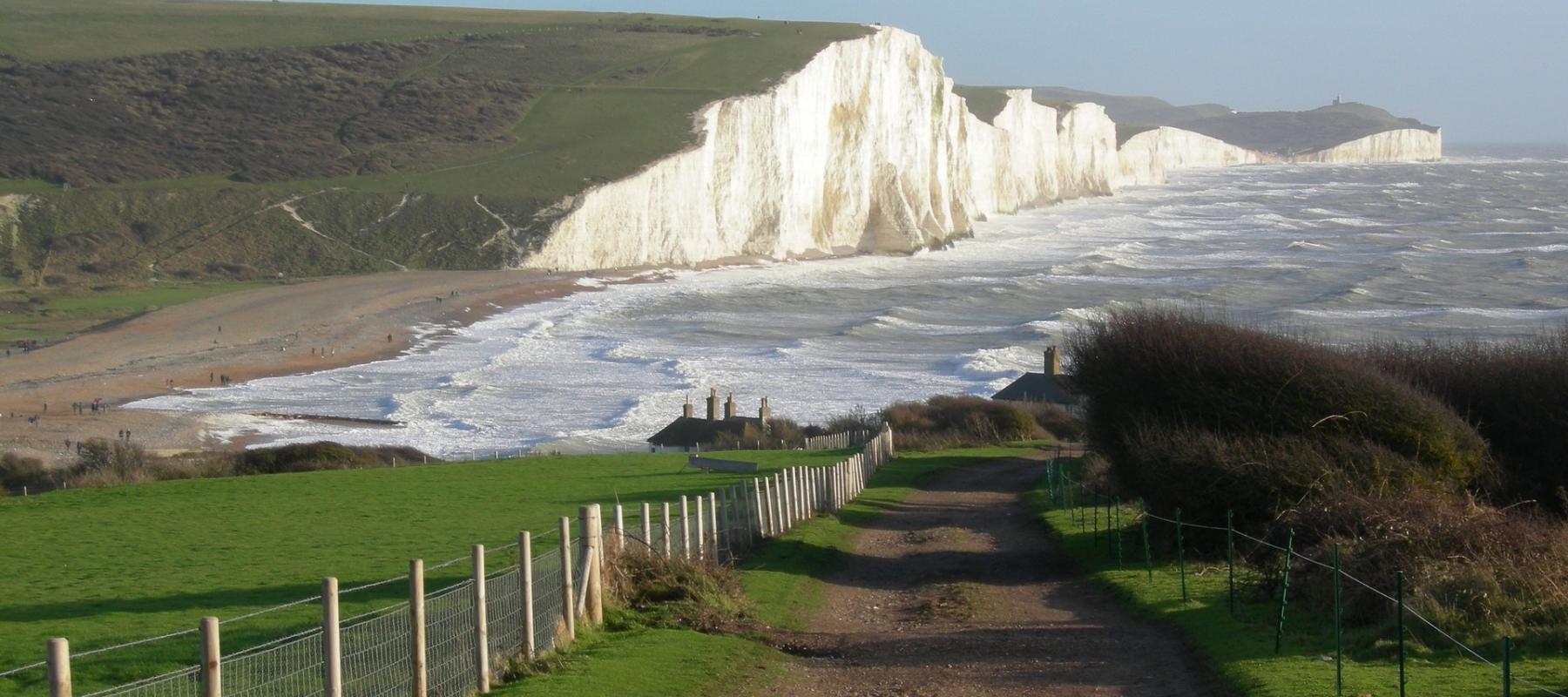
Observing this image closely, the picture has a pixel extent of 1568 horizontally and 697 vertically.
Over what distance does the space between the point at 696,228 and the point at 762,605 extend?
74.2m

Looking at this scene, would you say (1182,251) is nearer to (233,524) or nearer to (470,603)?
(233,524)

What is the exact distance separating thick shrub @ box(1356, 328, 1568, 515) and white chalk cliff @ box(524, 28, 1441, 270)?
199ft

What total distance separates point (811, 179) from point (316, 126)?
31364mm

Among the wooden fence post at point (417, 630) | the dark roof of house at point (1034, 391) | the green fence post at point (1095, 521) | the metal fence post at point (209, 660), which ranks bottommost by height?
the dark roof of house at point (1034, 391)

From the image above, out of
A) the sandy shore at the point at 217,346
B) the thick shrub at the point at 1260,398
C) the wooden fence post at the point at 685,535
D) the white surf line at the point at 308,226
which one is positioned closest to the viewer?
the wooden fence post at the point at 685,535

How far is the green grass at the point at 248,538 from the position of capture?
499 inches

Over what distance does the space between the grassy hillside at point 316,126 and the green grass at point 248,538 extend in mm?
50582

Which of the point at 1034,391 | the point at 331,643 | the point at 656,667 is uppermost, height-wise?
the point at 331,643

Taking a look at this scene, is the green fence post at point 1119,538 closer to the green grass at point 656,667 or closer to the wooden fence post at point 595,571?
the green grass at point 656,667

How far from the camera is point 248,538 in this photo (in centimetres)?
1858

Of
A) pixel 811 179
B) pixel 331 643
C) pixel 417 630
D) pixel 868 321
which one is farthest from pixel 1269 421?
pixel 811 179

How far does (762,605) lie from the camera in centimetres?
1538

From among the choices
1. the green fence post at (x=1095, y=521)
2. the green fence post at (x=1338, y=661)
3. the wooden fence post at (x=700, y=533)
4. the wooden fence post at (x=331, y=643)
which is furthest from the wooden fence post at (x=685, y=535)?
the wooden fence post at (x=331, y=643)

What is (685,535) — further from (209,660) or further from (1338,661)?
(209,660)
